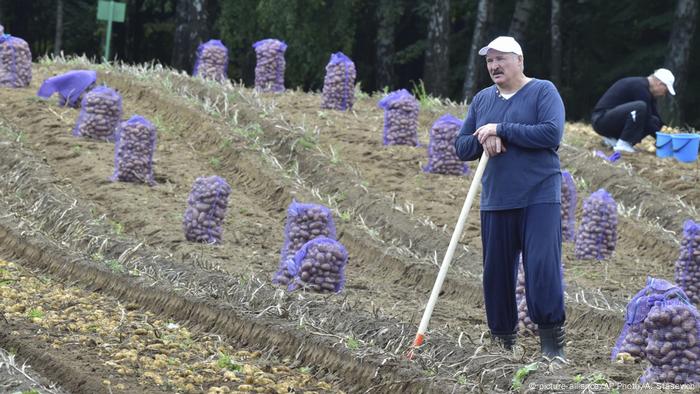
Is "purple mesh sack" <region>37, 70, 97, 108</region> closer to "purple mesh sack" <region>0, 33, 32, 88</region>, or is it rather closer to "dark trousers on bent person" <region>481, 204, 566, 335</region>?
"purple mesh sack" <region>0, 33, 32, 88</region>

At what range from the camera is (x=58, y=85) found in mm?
15250

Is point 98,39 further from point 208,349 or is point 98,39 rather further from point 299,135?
point 208,349

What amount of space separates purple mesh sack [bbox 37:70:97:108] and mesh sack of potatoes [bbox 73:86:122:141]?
1.19 metres

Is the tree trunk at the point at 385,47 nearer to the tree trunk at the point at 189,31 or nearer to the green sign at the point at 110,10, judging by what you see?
the tree trunk at the point at 189,31

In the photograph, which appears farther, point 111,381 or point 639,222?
point 639,222

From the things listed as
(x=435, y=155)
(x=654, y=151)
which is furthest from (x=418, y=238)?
(x=654, y=151)

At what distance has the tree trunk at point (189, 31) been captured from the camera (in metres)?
26.3

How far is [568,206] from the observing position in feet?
39.8

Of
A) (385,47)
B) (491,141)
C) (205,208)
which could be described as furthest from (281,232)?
(385,47)

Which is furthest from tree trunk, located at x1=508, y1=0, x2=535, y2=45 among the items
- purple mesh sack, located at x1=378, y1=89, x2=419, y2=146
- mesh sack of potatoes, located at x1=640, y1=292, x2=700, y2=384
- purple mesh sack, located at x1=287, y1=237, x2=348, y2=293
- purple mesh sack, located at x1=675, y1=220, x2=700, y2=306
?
mesh sack of potatoes, located at x1=640, y1=292, x2=700, y2=384

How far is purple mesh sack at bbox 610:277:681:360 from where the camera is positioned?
22.1ft

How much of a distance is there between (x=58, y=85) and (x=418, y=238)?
5591 millimetres

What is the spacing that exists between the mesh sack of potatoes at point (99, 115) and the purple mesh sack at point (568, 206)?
474 cm

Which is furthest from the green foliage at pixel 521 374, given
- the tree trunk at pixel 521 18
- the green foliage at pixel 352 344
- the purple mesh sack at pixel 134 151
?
the tree trunk at pixel 521 18
